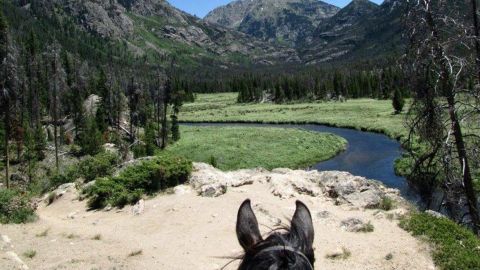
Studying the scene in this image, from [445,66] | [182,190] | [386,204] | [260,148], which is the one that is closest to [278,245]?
[445,66]

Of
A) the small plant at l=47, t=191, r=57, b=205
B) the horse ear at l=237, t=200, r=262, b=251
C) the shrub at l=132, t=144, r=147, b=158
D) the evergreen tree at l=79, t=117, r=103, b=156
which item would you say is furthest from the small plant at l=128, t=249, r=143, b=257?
the evergreen tree at l=79, t=117, r=103, b=156

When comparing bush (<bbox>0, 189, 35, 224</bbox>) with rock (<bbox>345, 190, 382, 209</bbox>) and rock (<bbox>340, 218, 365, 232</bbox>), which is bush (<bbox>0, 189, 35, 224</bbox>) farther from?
rock (<bbox>345, 190, 382, 209</bbox>)

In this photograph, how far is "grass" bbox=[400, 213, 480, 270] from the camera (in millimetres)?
13133

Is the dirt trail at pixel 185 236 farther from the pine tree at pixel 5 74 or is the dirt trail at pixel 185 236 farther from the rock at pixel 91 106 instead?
the rock at pixel 91 106

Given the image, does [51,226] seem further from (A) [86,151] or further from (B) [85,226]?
(A) [86,151]

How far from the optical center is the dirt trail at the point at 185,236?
14.2 metres

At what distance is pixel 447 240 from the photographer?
14.3 meters

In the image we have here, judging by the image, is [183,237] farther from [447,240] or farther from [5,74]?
[5,74]

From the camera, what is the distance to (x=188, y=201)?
20.3 m

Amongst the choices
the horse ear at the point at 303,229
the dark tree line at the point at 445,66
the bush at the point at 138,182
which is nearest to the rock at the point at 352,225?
the dark tree line at the point at 445,66

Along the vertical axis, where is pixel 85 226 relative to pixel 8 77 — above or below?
below

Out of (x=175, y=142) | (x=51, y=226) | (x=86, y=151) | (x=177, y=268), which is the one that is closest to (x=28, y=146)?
(x=86, y=151)

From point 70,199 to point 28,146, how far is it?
28268 mm

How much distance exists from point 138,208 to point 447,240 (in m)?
12.6
